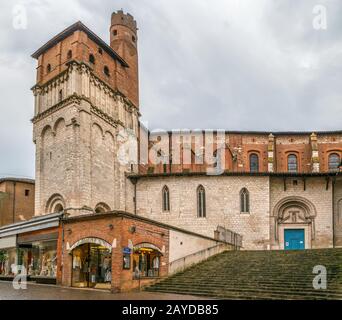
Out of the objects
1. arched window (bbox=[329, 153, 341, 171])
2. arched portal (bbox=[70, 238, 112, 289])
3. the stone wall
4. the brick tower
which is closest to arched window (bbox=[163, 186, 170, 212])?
the stone wall

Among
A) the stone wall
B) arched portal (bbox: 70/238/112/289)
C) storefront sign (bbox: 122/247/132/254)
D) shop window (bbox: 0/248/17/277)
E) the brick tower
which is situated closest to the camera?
storefront sign (bbox: 122/247/132/254)

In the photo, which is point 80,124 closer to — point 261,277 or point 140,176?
point 140,176

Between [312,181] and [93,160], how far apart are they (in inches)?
696

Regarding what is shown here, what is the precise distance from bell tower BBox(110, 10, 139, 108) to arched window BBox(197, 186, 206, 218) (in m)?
10.1

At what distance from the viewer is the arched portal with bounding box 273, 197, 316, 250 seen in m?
33.8

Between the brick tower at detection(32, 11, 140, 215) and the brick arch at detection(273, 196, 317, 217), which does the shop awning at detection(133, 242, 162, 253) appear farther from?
the brick arch at detection(273, 196, 317, 217)

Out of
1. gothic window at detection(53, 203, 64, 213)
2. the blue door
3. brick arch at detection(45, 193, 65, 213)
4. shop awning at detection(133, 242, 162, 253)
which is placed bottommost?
the blue door

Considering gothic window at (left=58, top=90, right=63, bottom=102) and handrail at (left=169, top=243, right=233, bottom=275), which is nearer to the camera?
handrail at (left=169, top=243, right=233, bottom=275)

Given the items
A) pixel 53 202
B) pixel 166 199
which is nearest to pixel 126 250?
pixel 53 202

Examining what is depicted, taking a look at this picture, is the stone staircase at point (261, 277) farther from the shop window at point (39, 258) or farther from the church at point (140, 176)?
the shop window at point (39, 258)

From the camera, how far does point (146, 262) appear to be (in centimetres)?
2178

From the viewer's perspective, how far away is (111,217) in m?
20.5

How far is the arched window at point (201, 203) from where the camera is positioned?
3369cm

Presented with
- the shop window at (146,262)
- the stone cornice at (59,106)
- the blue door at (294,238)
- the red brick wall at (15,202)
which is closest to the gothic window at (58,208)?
the stone cornice at (59,106)
